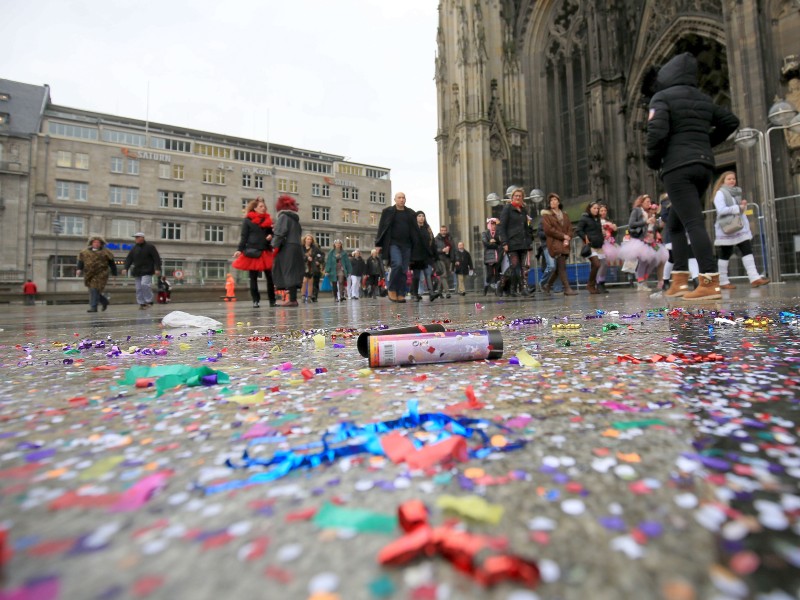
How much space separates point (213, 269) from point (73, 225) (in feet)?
37.4

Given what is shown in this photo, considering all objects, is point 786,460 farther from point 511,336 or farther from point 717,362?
point 511,336

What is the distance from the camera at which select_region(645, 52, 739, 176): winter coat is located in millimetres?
4578

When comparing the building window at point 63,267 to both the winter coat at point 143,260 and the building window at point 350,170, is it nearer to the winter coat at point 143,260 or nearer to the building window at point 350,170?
the building window at point 350,170

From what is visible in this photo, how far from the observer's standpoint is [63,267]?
3691 cm

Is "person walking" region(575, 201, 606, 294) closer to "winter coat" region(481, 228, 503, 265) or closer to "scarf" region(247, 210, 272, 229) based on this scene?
"winter coat" region(481, 228, 503, 265)

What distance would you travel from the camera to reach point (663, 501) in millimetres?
478

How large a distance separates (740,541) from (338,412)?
0.68 meters

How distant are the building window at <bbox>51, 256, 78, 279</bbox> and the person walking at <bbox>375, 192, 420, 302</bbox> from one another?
3807cm

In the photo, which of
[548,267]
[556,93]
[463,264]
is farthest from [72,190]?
[548,267]

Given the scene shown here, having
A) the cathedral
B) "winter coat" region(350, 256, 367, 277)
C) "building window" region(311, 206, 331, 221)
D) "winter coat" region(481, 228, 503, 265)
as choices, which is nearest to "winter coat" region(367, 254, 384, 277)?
"winter coat" region(350, 256, 367, 277)

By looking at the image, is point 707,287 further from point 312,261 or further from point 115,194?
point 115,194

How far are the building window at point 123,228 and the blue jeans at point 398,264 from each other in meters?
40.0

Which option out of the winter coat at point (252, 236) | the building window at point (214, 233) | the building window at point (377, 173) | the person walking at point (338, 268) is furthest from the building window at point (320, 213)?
the winter coat at point (252, 236)

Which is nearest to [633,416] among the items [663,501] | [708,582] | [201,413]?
[663,501]
